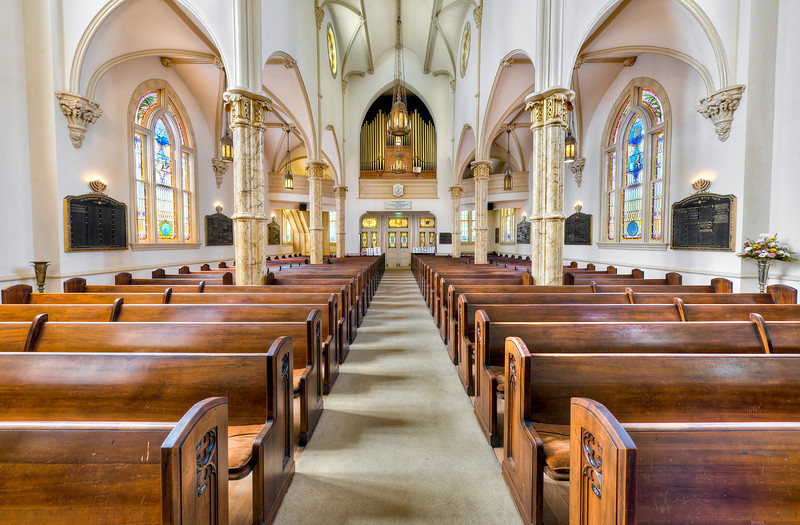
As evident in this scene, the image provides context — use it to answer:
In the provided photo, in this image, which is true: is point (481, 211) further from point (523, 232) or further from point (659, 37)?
point (659, 37)

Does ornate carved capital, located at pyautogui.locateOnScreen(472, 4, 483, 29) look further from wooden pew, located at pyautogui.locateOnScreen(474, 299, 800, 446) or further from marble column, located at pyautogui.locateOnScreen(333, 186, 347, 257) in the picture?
wooden pew, located at pyautogui.locateOnScreen(474, 299, 800, 446)

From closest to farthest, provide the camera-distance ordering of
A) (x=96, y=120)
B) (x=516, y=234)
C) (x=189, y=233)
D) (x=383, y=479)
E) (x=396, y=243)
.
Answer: (x=383, y=479), (x=96, y=120), (x=189, y=233), (x=516, y=234), (x=396, y=243)

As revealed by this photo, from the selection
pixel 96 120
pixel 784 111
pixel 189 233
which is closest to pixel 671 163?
pixel 784 111

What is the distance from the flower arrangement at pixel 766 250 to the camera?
5164 mm

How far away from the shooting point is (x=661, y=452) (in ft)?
3.85

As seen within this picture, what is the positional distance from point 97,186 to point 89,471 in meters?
7.86

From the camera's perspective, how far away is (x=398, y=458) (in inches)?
102

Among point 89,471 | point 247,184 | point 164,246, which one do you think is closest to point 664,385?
point 89,471

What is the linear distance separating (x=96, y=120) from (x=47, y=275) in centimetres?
305

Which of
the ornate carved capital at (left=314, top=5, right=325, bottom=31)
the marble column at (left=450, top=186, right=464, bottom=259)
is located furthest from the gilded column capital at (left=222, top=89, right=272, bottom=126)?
the marble column at (left=450, top=186, right=464, bottom=259)

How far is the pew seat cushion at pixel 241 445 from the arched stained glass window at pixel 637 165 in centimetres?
897

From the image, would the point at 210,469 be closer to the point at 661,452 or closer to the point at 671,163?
the point at 661,452

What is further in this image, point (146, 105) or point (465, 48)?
point (465, 48)

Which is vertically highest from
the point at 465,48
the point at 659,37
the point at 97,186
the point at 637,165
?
the point at 465,48
